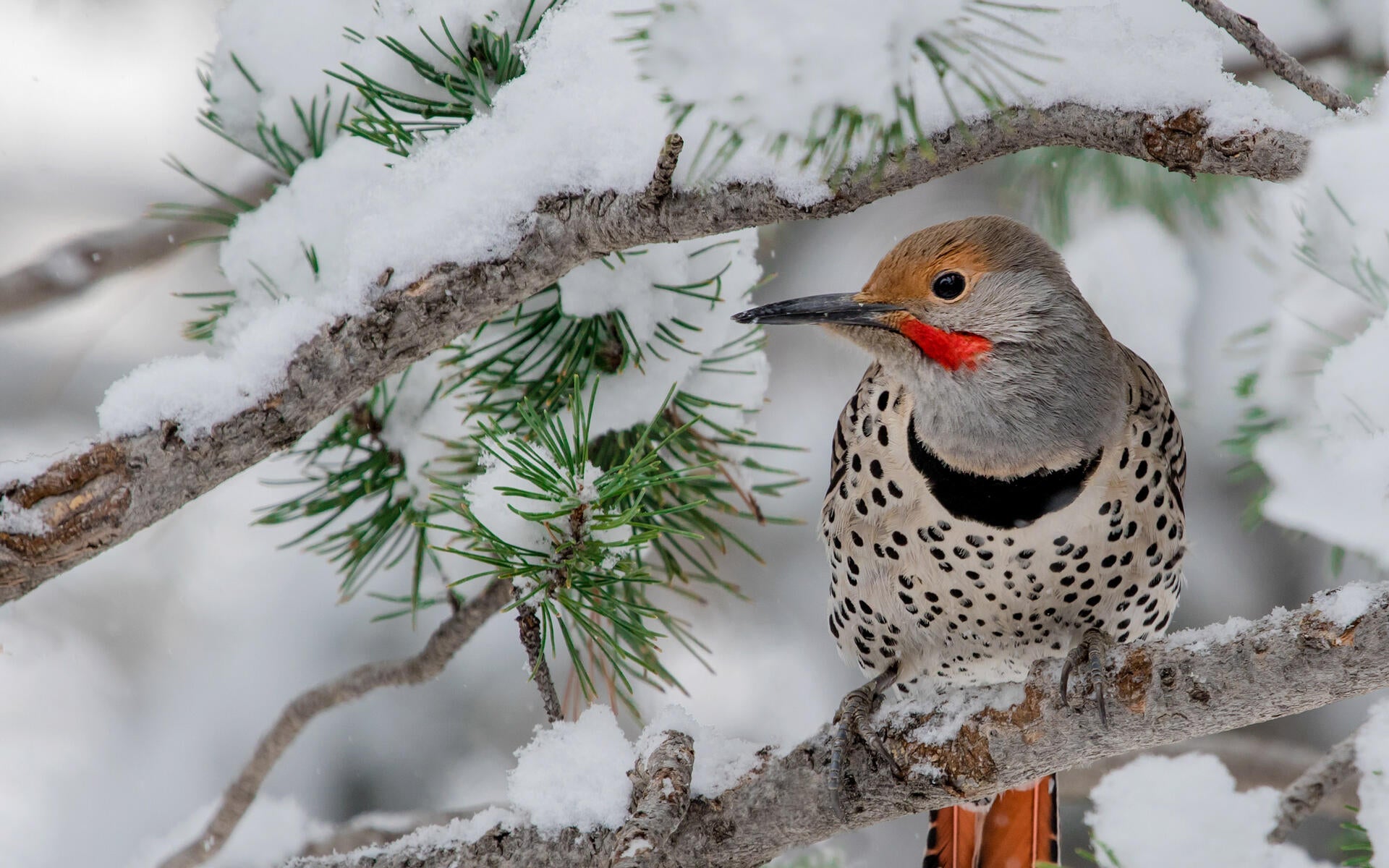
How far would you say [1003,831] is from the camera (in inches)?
84.5

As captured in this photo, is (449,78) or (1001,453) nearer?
(449,78)

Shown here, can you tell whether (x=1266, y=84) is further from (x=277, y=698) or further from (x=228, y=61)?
(x=277, y=698)

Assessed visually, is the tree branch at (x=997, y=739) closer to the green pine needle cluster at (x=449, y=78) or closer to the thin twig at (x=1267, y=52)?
the thin twig at (x=1267, y=52)

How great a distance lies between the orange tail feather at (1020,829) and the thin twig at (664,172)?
1404 millimetres

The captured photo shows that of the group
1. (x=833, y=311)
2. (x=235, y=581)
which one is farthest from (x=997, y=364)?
(x=235, y=581)

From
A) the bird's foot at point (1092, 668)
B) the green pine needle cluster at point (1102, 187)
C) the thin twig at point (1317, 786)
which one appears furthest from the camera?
the green pine needle cluster at point (1102, 187)

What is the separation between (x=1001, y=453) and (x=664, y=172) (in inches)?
27.3

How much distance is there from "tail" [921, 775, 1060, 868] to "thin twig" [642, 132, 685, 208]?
1.38m

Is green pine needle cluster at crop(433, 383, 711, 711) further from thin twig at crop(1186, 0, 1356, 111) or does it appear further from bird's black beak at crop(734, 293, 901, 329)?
thin twig at crop(1186, 0, 1356, 111)

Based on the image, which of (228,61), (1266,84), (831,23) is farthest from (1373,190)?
(1266,84)

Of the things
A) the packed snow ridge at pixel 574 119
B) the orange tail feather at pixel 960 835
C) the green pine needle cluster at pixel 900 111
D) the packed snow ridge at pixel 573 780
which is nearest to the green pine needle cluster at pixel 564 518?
the packed snow ridge at pixel 573 780

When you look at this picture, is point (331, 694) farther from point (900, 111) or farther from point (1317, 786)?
point (1317, 786)

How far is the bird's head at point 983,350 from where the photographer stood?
1.64 m

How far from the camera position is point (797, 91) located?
96 centimetres
